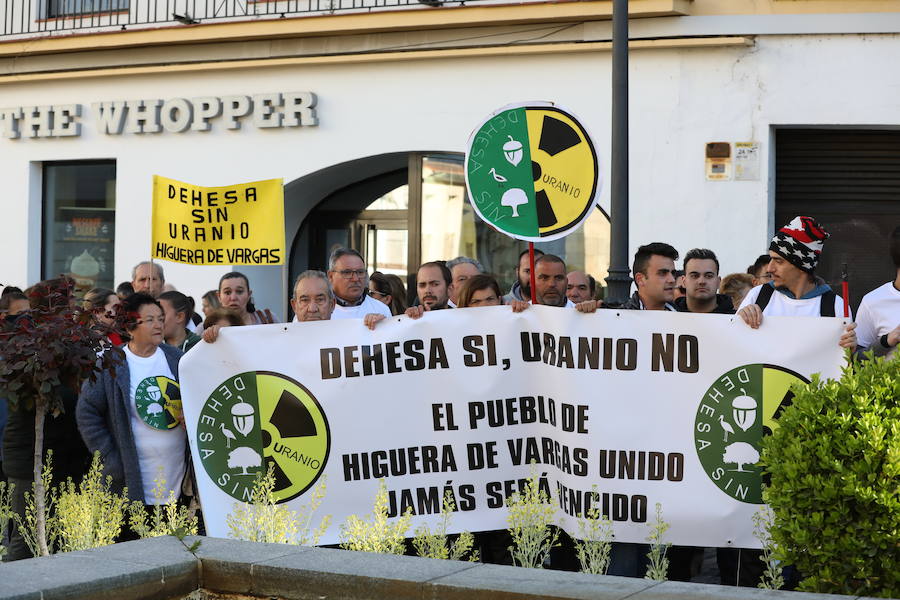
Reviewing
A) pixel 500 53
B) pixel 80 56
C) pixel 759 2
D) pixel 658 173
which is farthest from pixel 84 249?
pixel 759 2

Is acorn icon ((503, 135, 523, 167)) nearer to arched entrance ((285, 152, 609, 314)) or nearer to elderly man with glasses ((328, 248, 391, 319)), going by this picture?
elderly man with glasses ((328, 248, 391, 319))

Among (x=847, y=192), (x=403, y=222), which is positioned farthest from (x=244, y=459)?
(x=403, y=222)

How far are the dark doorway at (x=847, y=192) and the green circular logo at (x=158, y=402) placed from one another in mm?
7634

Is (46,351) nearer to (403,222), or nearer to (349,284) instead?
(349,284)

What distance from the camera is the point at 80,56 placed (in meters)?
16.0

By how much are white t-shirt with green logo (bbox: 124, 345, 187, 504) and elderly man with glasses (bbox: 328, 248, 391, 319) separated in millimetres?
1868

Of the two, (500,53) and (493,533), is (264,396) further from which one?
(500,53)

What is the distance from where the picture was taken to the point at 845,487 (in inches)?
171

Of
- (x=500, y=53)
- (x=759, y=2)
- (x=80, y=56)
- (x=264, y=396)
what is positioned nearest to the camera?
(x=264, y=396)

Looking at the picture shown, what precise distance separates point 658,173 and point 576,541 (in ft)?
24.3

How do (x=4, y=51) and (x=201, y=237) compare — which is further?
(x=4, y=51)

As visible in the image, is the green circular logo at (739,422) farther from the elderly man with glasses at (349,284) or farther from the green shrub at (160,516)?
the elderly man with glasses at (349,284)

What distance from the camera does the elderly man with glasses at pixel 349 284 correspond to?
8383 mm

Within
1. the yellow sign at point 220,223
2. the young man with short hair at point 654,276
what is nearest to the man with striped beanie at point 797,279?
the young man with short hair at point 654,276
